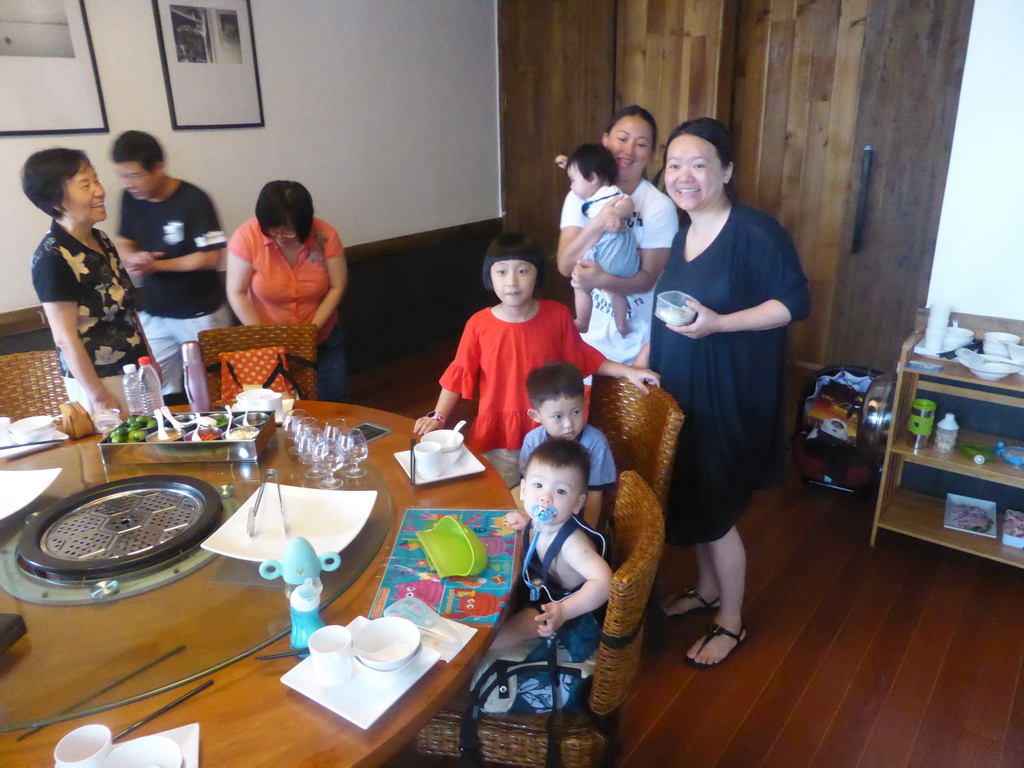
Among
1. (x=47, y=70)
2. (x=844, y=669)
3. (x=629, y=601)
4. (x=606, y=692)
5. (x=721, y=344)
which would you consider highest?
(x=47, y=70)

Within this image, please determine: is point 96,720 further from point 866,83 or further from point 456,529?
point 866,83

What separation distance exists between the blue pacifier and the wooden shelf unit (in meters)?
1.64

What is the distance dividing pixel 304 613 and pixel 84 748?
0.30m

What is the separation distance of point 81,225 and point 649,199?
1.74 meters

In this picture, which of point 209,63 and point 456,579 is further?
point 209,63

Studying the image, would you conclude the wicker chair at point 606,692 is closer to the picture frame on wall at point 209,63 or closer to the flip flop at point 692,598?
the flip flop at point 692,598

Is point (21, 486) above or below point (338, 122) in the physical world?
below

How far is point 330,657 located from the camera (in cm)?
97

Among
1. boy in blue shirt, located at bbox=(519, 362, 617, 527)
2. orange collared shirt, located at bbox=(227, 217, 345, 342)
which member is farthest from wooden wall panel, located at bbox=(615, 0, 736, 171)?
boy in blue shirt, located at bbox=(519, 362, 617, 527)

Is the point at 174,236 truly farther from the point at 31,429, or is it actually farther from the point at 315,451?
the point at 315,451

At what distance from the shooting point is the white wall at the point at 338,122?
2.85m

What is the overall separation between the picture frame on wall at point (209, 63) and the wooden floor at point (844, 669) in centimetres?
275

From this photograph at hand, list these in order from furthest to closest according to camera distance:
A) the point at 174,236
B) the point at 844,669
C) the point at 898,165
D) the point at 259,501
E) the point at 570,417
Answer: the point at 898,165, the point at 174,236, the point at 844,669, the point at 570,417, the point at 259,501

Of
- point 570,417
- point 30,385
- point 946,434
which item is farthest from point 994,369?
point 30,385
